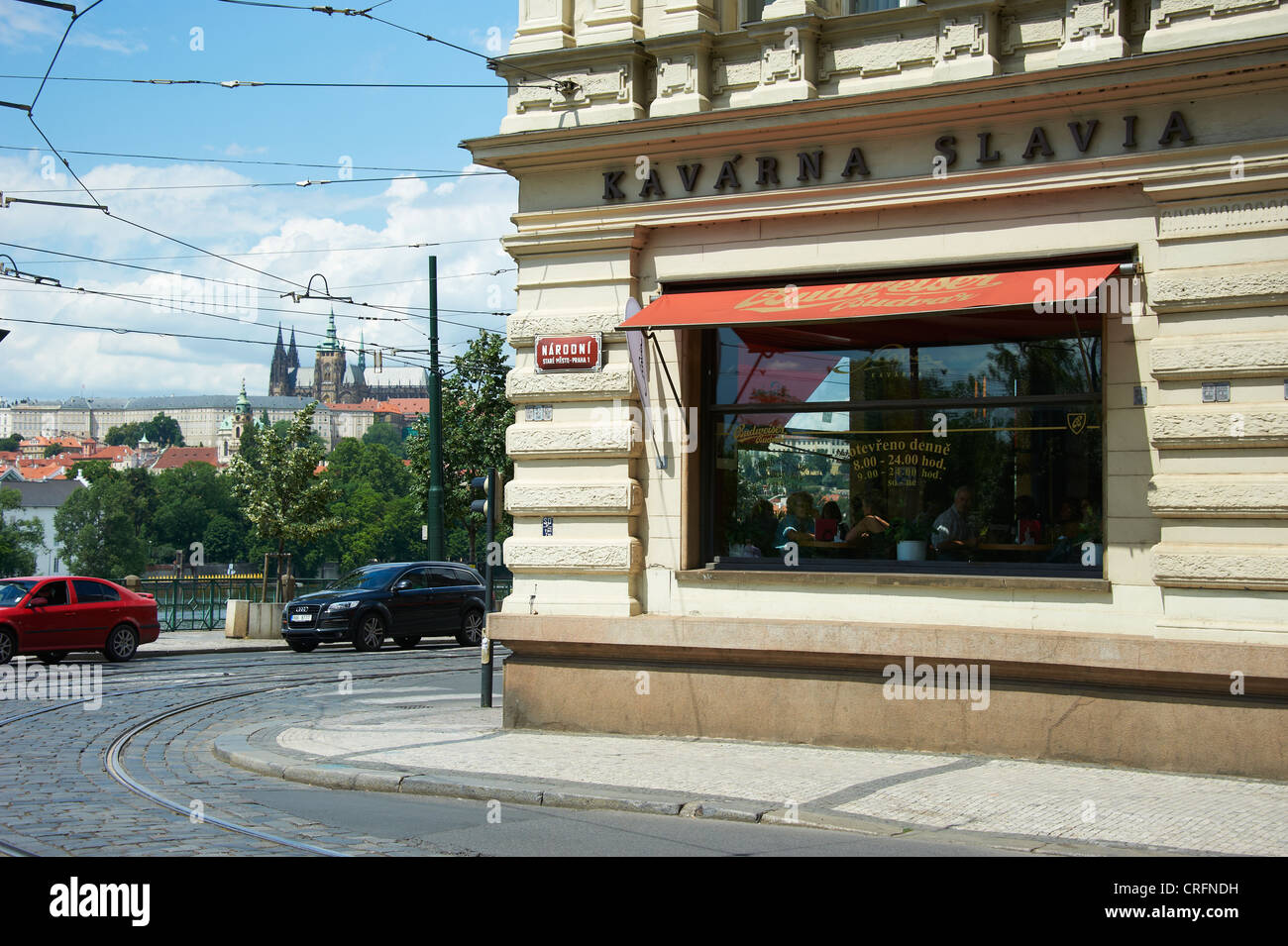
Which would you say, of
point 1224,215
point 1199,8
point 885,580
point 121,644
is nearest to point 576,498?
point 885,580

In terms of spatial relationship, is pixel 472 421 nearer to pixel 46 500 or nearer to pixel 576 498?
pixel 576 498

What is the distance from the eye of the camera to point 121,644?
76.0ft

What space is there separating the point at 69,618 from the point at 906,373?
15.8 m

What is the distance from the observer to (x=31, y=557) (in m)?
129

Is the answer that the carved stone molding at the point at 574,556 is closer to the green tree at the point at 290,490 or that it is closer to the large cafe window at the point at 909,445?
the large cafe window at the point at 909,445

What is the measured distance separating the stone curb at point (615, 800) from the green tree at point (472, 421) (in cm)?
2573

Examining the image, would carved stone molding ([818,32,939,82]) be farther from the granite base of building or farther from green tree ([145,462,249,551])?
green tree ([145,462,249,551])

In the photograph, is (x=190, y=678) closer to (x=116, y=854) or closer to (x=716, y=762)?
(x=716, y=762)

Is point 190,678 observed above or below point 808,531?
below

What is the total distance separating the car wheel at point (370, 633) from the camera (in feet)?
83.4

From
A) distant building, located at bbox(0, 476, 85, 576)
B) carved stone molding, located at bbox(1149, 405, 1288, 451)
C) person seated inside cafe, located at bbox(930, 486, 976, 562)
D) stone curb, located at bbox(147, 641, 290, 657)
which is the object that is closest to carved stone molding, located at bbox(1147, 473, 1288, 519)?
carved stone molding, located at bbox(1149, 405, 1288, 451)
